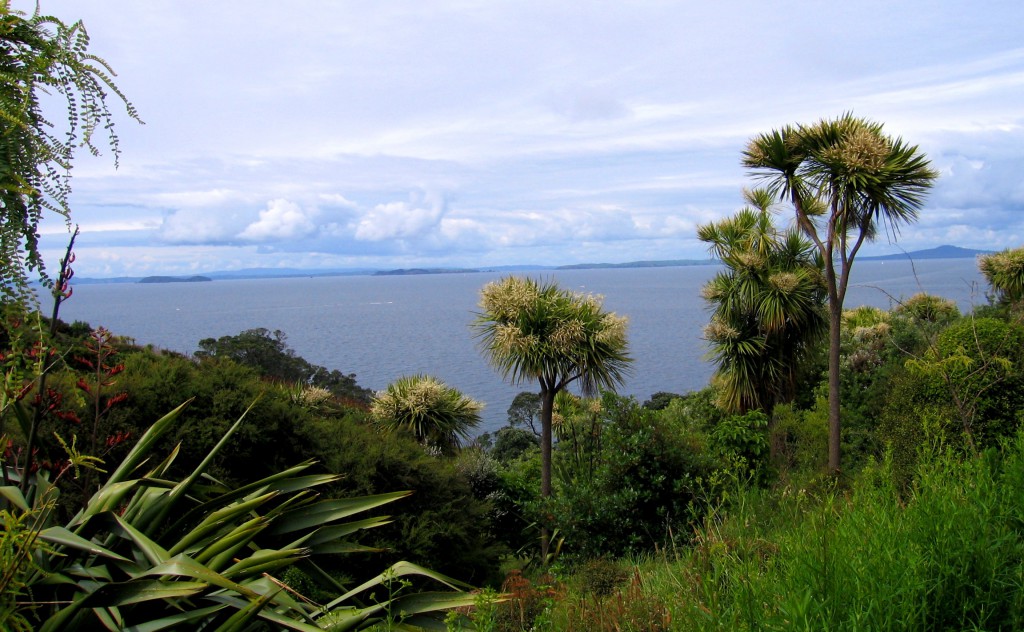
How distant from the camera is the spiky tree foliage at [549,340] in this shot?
11.2m

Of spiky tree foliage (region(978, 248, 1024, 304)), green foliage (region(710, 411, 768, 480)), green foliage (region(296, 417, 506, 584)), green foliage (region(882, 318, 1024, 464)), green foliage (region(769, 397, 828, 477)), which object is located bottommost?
green foliage (region(769, 397, 828, 477))

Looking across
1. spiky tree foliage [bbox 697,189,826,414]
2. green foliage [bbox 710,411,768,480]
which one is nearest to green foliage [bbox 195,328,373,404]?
spiky tree foliage [bbox 697,189,826,414]

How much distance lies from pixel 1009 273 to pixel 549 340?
13048mm

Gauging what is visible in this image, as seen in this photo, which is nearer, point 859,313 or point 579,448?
point 579,448

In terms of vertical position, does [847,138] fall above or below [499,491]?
above

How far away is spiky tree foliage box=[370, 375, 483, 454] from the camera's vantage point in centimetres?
1205

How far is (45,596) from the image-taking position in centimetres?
254

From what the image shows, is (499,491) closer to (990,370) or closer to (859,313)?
(990,370)

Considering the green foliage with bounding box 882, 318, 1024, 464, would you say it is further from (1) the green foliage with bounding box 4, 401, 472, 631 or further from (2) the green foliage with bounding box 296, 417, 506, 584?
(1) the green foliage with bounding box 4, 401, 472, 631

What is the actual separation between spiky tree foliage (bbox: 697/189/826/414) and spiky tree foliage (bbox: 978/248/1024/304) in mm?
5167

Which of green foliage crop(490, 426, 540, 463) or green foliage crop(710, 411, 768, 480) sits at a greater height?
green foliage crop(710, 411, 768, 480)

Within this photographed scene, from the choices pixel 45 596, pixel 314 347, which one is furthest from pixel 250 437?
pixel 314 347

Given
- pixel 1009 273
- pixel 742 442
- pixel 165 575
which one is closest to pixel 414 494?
pixel 165 575

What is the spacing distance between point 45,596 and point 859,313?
25.4 meters
